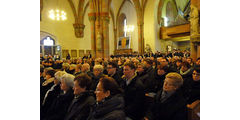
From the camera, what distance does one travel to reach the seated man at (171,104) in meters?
2.44

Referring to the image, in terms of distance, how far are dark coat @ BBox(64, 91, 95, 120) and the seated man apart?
1069 millimetres

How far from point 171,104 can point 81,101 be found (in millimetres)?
1388

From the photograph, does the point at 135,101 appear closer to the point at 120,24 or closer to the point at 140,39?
the point at 140,39

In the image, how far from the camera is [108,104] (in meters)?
2.13

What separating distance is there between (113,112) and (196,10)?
24.0 feet

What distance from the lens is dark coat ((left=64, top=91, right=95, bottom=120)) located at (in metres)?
2.38

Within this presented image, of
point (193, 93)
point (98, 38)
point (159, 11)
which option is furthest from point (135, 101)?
point (159, 11)

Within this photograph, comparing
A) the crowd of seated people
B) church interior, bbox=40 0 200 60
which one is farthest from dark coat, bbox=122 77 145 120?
A: church interior, bbox=40 0 200 60

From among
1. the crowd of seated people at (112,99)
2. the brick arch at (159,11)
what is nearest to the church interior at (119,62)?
the crowd of seated people at (112,99)

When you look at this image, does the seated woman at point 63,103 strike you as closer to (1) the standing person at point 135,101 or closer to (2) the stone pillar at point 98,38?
(1) the standing person at point 135,101

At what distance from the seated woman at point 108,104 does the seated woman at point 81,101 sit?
0.41ft
